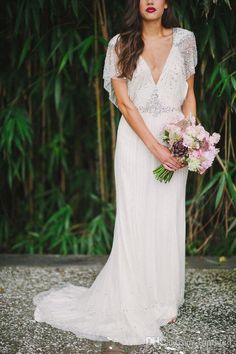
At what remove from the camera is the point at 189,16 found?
3.62m

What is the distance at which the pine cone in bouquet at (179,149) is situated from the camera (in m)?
2.69

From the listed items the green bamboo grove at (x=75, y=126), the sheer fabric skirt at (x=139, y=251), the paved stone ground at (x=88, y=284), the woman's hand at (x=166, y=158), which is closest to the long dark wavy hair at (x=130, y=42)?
the sheer fabric skirt at (x=139, y=251)

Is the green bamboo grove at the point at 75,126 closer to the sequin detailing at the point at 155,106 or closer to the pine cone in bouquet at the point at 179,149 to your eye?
the sequin detailing at the point at 155,106

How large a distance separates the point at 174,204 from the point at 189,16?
4.49ft

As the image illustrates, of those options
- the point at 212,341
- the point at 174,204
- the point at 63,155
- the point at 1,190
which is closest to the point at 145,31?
the point at 174,204

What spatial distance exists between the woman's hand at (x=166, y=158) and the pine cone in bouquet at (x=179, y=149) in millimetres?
40

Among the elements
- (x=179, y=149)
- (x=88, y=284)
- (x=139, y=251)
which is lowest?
(x=88, y=284)

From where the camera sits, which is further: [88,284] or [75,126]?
[75,126]

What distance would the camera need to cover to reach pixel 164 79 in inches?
110

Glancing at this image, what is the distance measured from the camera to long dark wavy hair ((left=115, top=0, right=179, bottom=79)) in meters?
2.76

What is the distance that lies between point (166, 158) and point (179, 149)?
85 mm

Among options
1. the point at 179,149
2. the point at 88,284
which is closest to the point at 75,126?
the point at 88,284

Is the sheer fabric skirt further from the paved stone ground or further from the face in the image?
the face

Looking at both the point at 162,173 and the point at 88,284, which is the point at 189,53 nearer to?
the point at 162,173
